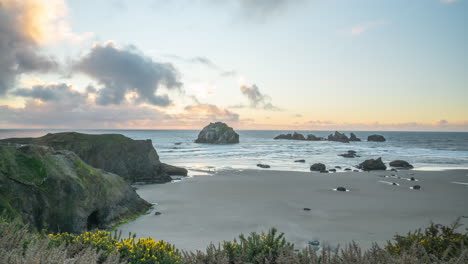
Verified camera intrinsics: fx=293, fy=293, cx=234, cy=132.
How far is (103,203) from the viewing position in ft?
46.0

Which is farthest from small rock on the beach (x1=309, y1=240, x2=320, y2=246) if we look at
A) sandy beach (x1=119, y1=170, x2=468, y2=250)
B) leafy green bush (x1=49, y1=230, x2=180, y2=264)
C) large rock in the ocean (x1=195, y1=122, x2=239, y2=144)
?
large rock in the ocean (x1=195, y1=122, x2=239, y2=144)

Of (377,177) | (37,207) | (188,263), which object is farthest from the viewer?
(377,177)

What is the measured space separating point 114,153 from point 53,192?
1545cm

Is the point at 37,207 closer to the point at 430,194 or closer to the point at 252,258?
the point at 252,258

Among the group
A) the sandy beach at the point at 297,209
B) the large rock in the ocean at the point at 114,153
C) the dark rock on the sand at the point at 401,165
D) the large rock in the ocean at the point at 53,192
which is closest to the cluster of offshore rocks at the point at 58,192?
the large rock in the ocean at the point at 53,192

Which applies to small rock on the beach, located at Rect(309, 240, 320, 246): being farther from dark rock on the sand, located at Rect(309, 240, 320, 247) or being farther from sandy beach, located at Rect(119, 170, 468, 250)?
sandy beach, located at Rect(119, 170, 468, 250)

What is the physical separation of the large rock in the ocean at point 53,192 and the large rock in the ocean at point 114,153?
12.2 metres

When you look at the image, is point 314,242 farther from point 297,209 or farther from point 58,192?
point 58,192

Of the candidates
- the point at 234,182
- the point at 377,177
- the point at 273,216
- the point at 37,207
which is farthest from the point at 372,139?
the point at 37,207

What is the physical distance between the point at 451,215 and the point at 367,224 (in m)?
6.00

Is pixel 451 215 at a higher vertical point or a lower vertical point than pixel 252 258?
lower

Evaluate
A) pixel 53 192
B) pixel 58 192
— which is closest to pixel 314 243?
pixel 58 192

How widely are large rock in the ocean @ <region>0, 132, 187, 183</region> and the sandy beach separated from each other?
2.77 m

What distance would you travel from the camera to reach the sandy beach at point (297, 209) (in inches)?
→ 511
